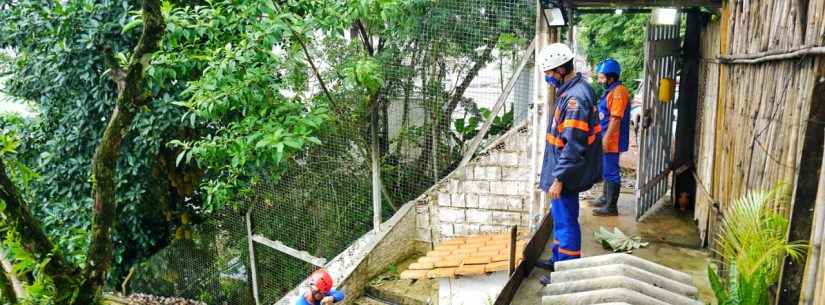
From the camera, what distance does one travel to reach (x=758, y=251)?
9.57 ft

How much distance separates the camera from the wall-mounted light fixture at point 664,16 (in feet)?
18.0

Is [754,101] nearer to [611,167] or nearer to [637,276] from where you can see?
[637,276]

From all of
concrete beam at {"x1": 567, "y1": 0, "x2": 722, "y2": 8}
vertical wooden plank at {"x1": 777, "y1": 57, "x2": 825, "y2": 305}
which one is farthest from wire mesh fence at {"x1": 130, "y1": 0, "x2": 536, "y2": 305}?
vertical wooden plank at {"x1": 777, "y1": 57, "x2": 825, "y2": 305}

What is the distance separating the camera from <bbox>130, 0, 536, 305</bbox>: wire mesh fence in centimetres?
650

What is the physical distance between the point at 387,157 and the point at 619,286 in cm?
447

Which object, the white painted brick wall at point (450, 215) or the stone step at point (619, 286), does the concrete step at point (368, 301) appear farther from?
the stone step at point (619, 286)

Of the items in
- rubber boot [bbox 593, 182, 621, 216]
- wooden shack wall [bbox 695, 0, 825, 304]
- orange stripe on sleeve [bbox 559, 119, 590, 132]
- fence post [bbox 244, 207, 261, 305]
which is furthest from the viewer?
fence post [bbox 244, 207, 261, 305]

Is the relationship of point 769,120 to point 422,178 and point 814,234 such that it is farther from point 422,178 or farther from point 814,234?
point 422,178

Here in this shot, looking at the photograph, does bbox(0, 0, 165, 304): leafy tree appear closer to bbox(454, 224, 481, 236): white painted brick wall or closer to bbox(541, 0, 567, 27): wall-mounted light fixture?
bbox(541, 0, 567, 27): wall-mounted light fixture

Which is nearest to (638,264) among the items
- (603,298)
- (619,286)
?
(619,286)

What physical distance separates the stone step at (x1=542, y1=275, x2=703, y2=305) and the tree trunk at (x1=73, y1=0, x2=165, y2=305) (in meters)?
3.28

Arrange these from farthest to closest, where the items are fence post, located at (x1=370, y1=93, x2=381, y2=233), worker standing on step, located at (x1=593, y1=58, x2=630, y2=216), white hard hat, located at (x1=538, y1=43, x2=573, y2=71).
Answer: fence post, located at (x1=370, y1=93, x2=381, y2=233)
worker standing on step, located at (x1=593, y1=58, x2=630, y2=216)
white hard hat, located at (x1=538, y1=43, x2=573, y2=71)

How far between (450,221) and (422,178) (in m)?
0.66

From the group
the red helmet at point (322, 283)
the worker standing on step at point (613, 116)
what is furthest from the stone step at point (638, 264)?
the red helmet at point (322, 283)
